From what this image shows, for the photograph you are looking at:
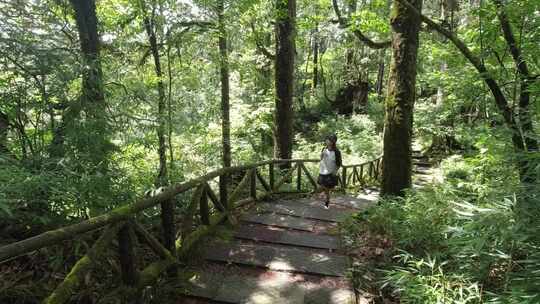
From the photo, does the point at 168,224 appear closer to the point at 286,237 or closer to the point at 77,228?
the point at 77,228

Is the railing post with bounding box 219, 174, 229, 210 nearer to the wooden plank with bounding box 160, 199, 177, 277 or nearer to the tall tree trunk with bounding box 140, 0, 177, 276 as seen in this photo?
the tall tree trunk with bounding box 140, 0, 177, 276

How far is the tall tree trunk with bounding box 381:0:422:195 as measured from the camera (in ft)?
18.2

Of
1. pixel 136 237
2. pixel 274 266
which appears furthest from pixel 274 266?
pixel 136 237

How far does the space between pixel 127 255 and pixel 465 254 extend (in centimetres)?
313

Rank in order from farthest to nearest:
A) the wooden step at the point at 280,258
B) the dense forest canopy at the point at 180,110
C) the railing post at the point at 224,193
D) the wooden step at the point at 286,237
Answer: the railing post at the point at 224,193
the wooden step at the point at 286,237
the wooden step at the point at 280,258
the dense forest canopy at the point at 180,110

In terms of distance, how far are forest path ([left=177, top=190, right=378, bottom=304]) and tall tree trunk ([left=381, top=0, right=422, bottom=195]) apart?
1471 millimetres

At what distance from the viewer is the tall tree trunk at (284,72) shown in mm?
9250

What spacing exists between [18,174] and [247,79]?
13828 millimetres

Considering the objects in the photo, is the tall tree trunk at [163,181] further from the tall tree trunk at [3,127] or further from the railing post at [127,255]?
the tall tree trunk at [3,127]

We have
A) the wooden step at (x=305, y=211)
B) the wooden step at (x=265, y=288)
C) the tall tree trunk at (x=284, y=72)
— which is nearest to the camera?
the wooden step at (x=265, y=288)

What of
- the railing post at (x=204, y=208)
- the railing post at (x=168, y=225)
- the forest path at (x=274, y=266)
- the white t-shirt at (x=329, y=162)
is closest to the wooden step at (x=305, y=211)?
the forest path at (x=274, y=266)

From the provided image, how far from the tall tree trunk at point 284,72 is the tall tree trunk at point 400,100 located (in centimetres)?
403

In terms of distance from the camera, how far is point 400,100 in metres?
5.76

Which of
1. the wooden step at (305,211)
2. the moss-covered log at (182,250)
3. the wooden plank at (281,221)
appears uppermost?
the moss-covered log at (182,250)
